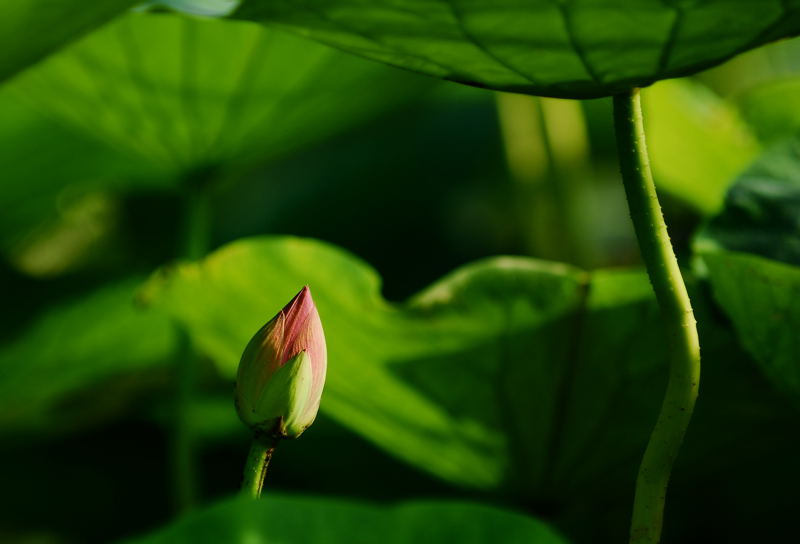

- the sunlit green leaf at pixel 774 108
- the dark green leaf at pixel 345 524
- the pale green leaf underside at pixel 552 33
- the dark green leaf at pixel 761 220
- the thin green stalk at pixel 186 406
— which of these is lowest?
the thin green stalk at pixel 186 406

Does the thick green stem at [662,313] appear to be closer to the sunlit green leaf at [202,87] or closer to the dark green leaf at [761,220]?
the dark green leaf at [761,220]

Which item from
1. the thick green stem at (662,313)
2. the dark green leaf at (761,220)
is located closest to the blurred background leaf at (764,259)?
the dark green leaf at (761,220)

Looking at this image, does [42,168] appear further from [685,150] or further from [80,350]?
[685,150]

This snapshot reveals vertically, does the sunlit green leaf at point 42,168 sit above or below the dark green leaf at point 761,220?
below

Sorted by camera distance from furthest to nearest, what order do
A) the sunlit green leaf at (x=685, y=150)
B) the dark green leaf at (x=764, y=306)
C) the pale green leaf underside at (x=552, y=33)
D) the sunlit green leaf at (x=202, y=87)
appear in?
the sunlit green leaf at (x=685, y=150), the sunlit green leaf at (x=202, y=87), the dark green leaf at (x=764, y=306), the pale green leaf underside at (x=552, y=33)

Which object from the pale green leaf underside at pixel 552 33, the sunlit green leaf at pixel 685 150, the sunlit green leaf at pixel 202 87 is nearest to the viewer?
the pale green leaf underside at pixel 552 33

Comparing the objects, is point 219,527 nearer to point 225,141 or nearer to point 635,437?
point 635,437
